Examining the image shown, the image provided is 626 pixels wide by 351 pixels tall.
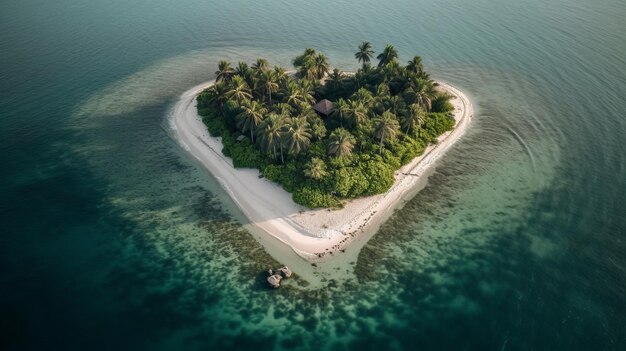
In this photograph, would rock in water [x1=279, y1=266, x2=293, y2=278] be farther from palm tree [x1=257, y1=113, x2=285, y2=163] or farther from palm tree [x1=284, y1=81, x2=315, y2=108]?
palm tree [x1=284, y1=81, x2=315, y2=108]

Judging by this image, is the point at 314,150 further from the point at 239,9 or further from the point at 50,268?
the point at 239,9

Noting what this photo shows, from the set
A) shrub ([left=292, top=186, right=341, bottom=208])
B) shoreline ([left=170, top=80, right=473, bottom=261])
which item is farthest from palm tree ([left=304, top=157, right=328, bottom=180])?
shoreline ([left=170, top=80, right=473, bottom=261])

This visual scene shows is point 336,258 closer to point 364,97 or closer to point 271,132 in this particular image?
point 271,132

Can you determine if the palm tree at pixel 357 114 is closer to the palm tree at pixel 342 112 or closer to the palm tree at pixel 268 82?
the palm tree at pixel 342 112

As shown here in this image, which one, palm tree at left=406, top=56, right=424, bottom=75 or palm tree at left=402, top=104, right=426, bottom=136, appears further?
palm tree at left=406, top=56, right=424, bottom=75

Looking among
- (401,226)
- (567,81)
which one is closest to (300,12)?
(567,81)

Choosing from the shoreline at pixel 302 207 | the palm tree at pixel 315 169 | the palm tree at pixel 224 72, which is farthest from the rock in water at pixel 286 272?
the palm tree at pixel 224 72

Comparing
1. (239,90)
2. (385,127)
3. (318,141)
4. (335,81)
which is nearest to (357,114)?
(385,127)
